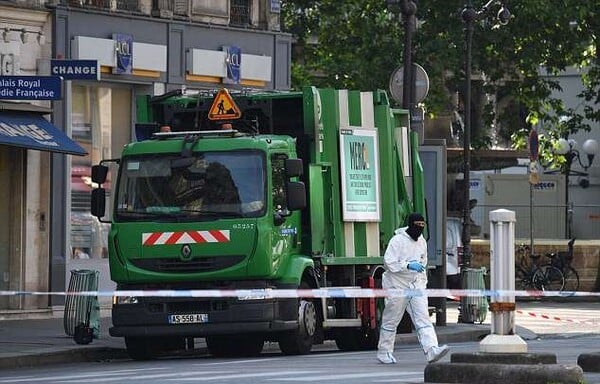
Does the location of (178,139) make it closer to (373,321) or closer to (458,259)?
(373,321)

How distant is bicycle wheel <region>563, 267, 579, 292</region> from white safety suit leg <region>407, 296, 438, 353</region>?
21899mm

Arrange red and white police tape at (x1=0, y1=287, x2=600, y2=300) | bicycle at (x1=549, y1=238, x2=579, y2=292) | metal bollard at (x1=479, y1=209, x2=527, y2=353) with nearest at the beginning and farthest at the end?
metal bollard at (x1=479, y1=209, x2=527, y2=353), red and white police tape at (x1=0, y1=287, x2=600, y2=300), bicycle at (x1=549, y1=238, x2=579, y2=292)

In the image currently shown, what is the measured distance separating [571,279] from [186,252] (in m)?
21.6

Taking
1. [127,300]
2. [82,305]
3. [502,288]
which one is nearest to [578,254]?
[82,305]

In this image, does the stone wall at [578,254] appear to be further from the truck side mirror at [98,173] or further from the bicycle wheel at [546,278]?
the truck side mirror at [98,173]

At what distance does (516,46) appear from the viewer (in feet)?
153

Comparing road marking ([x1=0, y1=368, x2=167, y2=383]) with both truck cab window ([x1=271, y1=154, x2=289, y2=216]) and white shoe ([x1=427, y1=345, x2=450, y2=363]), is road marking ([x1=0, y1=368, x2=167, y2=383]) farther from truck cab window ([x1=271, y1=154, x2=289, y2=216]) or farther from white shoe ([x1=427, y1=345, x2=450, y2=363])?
truck cab window ([x1=271, y1=154, x2=289, y2=216])

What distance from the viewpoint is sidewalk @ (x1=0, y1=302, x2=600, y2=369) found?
22.2 m

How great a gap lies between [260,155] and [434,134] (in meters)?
27.8

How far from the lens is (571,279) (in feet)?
140

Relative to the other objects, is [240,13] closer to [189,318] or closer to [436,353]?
[189,318]

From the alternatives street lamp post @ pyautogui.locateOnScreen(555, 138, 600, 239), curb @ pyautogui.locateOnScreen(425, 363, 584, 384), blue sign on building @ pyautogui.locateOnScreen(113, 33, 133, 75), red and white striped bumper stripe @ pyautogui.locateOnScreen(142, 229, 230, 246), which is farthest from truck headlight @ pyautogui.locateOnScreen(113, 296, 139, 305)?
street lamp post @ pyautogui.locateOnScreen(555, 138, 600, 239)

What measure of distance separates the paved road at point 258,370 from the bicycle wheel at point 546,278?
1685cm

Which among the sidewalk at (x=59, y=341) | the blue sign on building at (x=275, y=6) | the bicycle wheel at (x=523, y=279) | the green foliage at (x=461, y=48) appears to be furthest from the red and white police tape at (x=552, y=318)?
the green foliage at (x=461, y=48)
